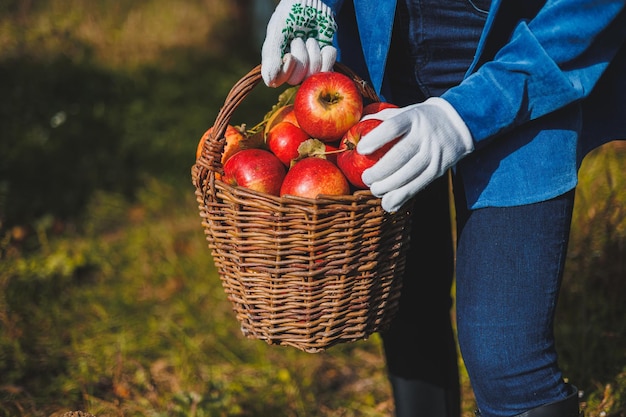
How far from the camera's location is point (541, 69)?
120 cm

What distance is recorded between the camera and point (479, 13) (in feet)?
4.33

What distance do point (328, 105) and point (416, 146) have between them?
271 millimetres

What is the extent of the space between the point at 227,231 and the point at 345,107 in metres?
0.34

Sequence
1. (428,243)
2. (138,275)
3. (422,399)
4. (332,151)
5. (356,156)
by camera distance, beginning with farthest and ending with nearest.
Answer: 1. (138,275)
2. (422,399)
3. (428,243)
4. (332,151)
5. (356,156)

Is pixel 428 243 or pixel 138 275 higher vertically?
pixel 428 243

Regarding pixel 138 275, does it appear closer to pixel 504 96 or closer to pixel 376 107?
pixel 376 107

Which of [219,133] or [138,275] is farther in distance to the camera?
[138,275]

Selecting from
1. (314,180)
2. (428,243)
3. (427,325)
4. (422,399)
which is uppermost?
(314,180)

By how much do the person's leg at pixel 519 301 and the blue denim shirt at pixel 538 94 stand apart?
0.14 feet

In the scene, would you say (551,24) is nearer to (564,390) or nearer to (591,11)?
(591,11)

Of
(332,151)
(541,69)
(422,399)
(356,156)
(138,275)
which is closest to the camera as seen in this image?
(541,69)

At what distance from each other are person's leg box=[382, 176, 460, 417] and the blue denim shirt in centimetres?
30

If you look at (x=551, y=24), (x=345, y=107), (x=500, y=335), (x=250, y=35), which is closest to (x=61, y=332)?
(x=345, y=107)

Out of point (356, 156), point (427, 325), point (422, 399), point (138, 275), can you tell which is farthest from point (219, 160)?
point (138, 275)
